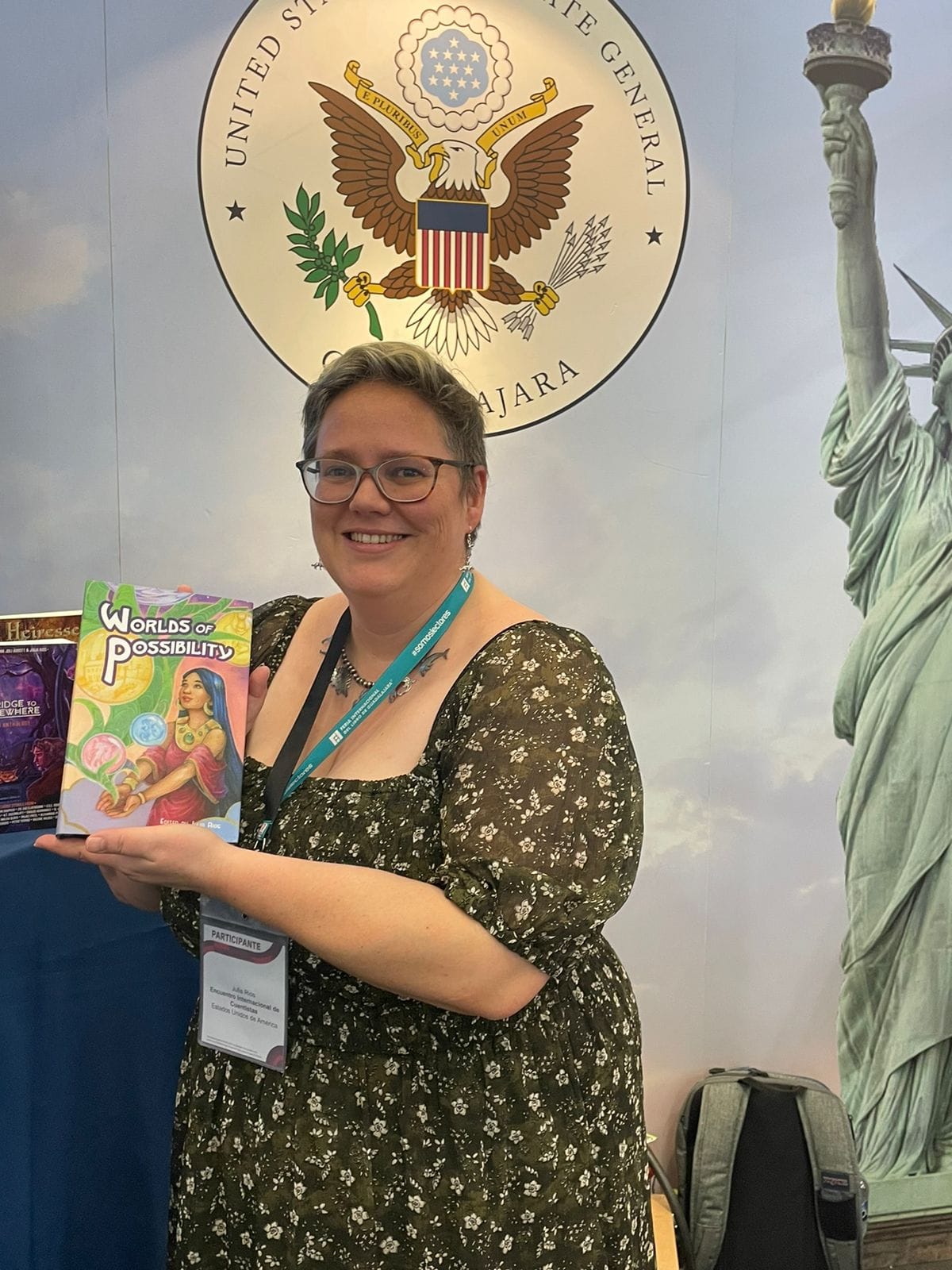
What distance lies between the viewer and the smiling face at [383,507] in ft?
3.92

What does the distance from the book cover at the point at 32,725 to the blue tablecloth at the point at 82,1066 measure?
0.07 meters

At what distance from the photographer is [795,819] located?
8.22 feet

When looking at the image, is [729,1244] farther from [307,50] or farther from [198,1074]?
[307,50]

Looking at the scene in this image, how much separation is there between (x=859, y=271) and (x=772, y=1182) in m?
2.13

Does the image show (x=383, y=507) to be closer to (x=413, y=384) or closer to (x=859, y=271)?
(x=413, y=384)

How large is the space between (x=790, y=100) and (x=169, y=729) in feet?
6.64

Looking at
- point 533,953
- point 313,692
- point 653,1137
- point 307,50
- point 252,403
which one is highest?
point 307,50

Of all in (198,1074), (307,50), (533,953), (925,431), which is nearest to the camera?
(533,953)

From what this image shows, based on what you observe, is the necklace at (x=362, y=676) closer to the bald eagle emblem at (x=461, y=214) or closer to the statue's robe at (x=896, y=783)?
the bald eagle emblem at (x=461, y=214)

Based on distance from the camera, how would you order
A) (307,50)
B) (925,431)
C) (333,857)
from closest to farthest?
(333,857), (307,50), (925,431)

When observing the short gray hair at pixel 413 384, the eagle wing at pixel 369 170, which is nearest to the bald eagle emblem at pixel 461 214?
the eagle wing at pixel 369 170

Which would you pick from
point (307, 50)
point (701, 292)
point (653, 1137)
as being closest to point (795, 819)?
point (653, 1137)

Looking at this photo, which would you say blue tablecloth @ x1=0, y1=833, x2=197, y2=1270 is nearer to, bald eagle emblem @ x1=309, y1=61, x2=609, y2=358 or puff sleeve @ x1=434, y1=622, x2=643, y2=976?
puff sleeve @ x1=434, y1=622, x2=643, y2=976

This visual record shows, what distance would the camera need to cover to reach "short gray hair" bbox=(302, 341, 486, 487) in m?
1.19
